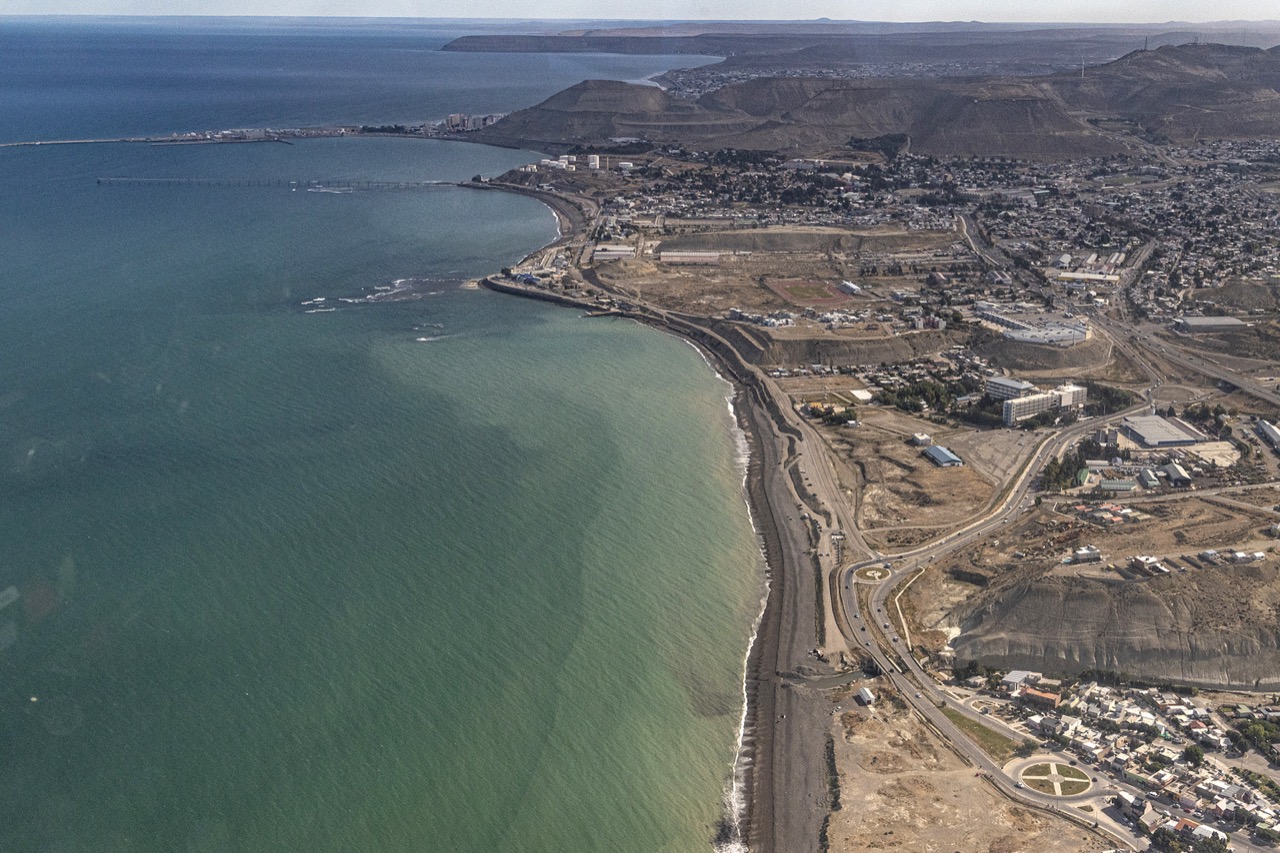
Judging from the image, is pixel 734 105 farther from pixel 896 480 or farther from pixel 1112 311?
pixel 896 480

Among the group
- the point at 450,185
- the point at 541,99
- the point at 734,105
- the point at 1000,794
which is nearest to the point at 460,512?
the point at 1000,794

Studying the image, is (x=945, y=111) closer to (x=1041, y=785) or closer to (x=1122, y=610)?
(x=1122, y=610)

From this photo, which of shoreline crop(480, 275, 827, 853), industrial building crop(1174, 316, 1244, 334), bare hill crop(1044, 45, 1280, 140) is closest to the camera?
shoreline crop(480, 275, 827, 853)

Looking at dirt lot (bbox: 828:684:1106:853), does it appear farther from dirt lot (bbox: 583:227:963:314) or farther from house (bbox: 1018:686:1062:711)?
dirt lot (bbox: 583:227:963:314)

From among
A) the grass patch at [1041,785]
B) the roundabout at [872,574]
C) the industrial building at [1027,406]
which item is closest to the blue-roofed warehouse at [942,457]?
the industrial building at [1027,406]

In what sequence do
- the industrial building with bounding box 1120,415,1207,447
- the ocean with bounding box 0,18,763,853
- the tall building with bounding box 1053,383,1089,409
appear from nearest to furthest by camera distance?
1. the ocean with bounding box 0,18,763,853
2. the industrial building with bounding box 1120,415,1207,447
3. the tall building with bounding box 1053,383,1089,409

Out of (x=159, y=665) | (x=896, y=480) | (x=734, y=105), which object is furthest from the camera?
(x=734, y=105)

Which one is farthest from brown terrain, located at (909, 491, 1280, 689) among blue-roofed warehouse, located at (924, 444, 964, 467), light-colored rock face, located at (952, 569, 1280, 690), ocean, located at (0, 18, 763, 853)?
blue-roofed warehouse, located at (924, 444, 964, 467)
